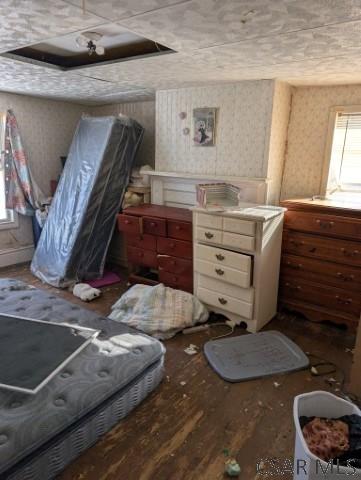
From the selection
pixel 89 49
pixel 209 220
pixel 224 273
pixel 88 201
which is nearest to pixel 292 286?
pixel 224 273

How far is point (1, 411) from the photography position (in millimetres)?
1392

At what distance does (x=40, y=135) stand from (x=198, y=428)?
3830mm

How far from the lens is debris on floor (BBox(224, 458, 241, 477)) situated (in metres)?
1.46

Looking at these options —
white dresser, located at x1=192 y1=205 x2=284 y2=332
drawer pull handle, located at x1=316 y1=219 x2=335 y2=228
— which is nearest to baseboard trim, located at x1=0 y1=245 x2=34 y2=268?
white dresser, located at x1=192 y1=205 x2=284 y2=332

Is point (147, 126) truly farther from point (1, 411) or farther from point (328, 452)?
point (328, 452)

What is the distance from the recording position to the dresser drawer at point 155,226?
3.09 meters

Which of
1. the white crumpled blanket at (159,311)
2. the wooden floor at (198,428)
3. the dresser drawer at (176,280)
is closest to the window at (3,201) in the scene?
the white crumpled blanket at (159,311)

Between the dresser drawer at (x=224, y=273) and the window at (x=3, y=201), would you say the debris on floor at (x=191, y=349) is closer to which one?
the dresser drawer at (x=224, y=273)

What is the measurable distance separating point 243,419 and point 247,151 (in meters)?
2.13

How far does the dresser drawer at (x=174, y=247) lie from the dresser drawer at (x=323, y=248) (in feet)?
2.82

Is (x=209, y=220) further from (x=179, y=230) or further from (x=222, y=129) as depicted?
(x=222, y=129)

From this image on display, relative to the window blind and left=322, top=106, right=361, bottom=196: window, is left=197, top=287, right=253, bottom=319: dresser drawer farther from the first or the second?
the window blind

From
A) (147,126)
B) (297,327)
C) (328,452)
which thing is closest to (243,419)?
(328,452)

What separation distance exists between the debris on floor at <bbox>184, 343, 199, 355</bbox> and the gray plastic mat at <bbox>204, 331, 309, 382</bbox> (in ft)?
0.25
